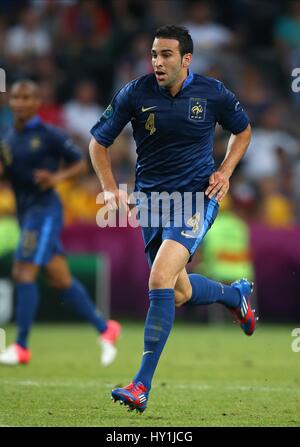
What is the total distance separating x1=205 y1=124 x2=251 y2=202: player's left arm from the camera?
265 inches

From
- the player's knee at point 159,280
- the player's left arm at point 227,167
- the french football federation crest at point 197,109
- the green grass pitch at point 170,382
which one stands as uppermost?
the french football federation crest at point 197,109

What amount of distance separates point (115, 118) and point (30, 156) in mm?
3022

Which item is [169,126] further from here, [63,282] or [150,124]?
[63,282]

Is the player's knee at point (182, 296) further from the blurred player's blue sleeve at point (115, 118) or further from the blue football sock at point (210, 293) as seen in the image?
the blurred player's blue sleeve at point (115, 118)

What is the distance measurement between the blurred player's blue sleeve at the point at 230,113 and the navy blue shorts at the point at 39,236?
2.89 meters

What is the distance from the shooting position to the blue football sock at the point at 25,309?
30.6ft

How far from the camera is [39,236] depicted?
31.1ft

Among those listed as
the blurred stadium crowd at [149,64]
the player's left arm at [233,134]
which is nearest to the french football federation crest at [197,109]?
the player's left arm at [233,134]

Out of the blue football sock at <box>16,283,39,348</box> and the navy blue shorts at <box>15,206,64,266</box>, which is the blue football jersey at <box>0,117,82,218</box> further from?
the blue football sock at <box>16,283,39,348</box>

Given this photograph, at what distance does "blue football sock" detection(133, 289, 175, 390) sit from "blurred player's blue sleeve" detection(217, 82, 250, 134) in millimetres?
1289

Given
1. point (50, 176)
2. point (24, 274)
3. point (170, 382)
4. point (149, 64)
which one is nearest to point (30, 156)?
point (50, 176)

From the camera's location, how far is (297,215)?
14.3m
